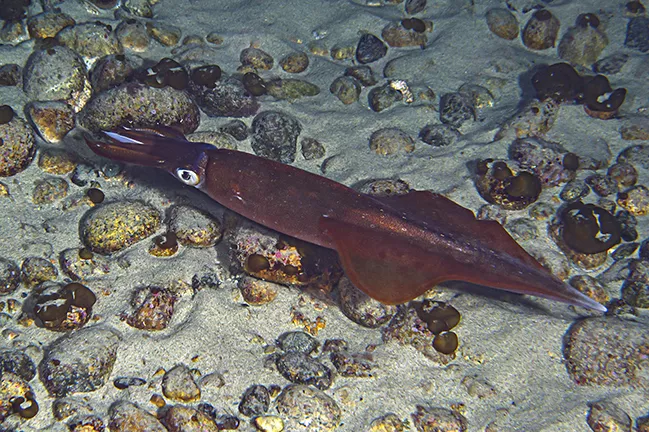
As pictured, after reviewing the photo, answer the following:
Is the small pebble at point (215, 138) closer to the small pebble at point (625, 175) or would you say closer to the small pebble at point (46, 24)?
the small pebble at point (46, 24)

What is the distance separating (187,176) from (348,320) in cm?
261

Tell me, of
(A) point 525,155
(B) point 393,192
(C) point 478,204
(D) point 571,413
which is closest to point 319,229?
(B) point 393,192

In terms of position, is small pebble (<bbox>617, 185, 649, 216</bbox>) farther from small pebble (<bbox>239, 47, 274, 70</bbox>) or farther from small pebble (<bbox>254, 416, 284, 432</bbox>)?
small pebble (<bbox>239, 47, 274, 70</bbox>)

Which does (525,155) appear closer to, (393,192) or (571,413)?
(393,192)

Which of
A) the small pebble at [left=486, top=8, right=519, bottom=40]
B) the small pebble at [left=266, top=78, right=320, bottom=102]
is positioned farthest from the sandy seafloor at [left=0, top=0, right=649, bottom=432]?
the small pebble at [left=486, top=8, right=519, bottom=40]

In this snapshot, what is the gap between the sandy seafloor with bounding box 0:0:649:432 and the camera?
15.6ft

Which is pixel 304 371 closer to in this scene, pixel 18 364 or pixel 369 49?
pixel 18 364

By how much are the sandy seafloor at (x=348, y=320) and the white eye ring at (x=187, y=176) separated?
0.94m

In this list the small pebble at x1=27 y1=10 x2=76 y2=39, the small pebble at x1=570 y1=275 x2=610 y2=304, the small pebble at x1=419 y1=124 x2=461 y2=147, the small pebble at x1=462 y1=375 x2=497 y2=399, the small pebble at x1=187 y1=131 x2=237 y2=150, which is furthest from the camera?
the small pebble at x1=27 y1=10 x2=76 y2=39

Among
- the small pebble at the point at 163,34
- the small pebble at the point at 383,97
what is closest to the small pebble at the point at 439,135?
the small pebble at the point at 383,97

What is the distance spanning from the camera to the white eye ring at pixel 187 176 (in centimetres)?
520

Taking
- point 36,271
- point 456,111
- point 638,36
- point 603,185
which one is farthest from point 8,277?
point 638,36

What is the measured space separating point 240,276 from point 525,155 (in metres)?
4.70

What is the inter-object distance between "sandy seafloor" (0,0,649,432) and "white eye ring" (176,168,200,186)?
94 centimetres
